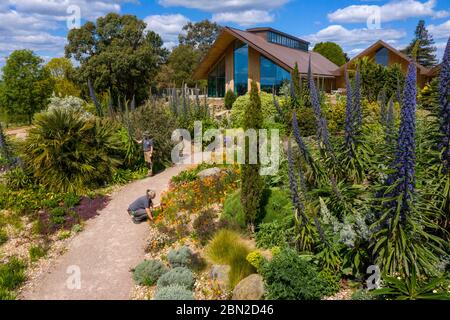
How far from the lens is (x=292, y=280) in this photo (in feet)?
16.4

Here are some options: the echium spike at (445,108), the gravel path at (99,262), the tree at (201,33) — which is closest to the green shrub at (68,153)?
the gravel path at (99,262)

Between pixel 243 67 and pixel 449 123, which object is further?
pixel 243 67

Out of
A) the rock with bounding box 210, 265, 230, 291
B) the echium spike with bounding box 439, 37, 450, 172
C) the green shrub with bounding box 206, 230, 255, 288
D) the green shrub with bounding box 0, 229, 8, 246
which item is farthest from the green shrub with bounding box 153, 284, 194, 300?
the green shrub with bounding box 0, 229, 8, 246

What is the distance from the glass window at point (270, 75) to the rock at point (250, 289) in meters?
22.3

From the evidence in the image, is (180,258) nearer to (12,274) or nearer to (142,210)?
(142,210)

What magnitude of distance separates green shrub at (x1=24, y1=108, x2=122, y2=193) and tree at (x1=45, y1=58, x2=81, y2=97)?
60.3ft

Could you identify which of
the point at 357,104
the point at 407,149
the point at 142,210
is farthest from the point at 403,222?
the point at 142,210

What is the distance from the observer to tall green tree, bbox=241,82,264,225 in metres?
6.94

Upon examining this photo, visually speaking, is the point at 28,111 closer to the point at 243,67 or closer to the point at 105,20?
the point at 105,20

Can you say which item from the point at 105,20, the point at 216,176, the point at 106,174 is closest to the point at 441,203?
the point at 216,176

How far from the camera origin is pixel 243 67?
27469 millimetres

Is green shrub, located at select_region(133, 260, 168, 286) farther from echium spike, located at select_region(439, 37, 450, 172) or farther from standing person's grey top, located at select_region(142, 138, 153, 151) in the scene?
standing person's grey top, located at select_region(142, 138, 153, 151)

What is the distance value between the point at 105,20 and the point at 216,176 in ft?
93.5

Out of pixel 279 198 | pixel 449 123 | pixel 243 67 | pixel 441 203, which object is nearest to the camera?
pixel 449 123
